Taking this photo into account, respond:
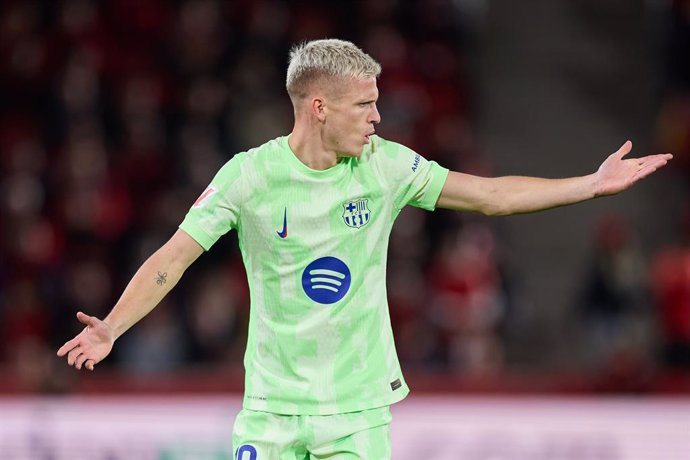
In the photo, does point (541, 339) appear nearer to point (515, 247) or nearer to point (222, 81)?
point (515, 247)

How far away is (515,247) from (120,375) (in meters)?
4.33

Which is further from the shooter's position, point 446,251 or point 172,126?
point 172,126

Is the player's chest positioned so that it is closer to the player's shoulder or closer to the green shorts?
the player's shoulder

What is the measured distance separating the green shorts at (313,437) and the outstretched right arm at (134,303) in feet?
1.98

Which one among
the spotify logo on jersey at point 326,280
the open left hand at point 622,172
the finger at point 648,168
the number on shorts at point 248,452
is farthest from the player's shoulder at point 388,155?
the number on shorts at point 248,452

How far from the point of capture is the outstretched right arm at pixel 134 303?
444 cm

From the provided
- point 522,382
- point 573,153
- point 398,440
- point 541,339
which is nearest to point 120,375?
point 398,440

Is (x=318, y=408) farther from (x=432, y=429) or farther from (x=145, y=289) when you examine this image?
(x=432, y=429)

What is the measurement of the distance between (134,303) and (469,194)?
1.32 meters

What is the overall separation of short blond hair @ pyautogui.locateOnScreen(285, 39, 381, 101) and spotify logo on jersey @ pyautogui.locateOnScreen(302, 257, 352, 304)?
0.65 m

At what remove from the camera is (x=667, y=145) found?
41.0ft

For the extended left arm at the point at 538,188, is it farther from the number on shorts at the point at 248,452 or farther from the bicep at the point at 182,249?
the number on shorts at the point at 248,452

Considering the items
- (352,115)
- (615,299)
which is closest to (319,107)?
(352,115)

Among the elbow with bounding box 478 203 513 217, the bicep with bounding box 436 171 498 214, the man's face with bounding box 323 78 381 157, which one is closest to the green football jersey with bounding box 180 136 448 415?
the man's face with bounding box 323 78 381 157
